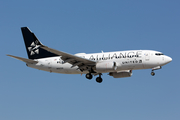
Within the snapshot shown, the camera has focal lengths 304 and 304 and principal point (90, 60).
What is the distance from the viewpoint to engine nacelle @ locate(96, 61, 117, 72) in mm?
46378

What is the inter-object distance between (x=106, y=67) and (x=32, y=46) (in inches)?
608

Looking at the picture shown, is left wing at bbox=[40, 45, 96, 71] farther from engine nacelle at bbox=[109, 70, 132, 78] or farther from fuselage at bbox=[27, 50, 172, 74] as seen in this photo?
engine nacelle at bbox=[109, 70, 132, 78]

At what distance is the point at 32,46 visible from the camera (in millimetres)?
54406

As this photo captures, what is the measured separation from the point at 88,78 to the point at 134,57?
8.34 meters

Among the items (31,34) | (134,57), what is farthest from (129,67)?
(31,34)

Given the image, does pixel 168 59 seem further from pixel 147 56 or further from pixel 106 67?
pixel 106 67

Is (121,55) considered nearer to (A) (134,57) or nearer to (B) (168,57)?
(A) (134,57)

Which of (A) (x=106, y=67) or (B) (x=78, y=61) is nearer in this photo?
(A) (x=106, y=67)

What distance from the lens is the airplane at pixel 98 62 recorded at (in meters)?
46.5

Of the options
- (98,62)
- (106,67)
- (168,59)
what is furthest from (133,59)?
(98,62)

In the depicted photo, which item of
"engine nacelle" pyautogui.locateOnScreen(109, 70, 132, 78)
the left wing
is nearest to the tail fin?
the left wing

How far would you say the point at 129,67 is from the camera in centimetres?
4681

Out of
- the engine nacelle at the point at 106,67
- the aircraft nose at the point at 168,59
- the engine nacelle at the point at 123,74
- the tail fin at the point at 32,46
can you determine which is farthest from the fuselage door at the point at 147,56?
the tail fin at the point at 32,46

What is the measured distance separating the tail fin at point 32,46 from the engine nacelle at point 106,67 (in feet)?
31.7
